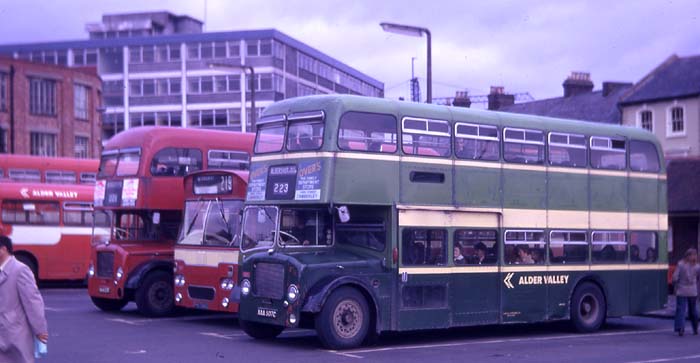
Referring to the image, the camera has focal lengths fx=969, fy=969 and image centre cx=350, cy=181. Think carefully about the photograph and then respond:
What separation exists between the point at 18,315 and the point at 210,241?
1114 cm

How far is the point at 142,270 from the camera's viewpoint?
21.2 metres

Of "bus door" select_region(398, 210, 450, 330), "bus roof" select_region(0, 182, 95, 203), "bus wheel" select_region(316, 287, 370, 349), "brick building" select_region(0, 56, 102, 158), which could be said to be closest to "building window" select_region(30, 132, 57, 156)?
"brick building" select_region(0, 56, 102, 158)

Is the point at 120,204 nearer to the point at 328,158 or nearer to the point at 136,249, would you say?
the point at 136,249

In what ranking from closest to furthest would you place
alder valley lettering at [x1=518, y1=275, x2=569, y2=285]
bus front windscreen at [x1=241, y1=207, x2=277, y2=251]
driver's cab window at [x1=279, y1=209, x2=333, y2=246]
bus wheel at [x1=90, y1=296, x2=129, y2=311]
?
1. driver's cab window at [x1=279, y1=209, x2=333, y2=246]
2. bus front windscreen at [x1=241, y1=207, x2=277, y2=251]
3. alder valley lettering at [x1=518, y1=275, x2=569, y2=285]
4. bus wheel at [x1=90, y1=296, x2=129, y2=311]

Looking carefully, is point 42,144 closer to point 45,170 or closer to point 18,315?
point 45,170

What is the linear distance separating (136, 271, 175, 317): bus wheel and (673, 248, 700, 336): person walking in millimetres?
10777

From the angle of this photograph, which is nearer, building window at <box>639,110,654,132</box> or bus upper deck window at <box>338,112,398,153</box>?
bus upper deck window at <box>338,112,398,153</box>

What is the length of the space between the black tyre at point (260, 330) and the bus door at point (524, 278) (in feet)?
14.4

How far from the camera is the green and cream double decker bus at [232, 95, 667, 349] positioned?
16.1 m

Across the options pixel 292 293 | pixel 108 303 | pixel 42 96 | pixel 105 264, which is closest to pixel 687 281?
pixel 292 293

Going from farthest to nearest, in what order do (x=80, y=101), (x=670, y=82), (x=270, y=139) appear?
1. (x=80, y=101)
2. (x=670, y=82)
3. (x=270, y=139)

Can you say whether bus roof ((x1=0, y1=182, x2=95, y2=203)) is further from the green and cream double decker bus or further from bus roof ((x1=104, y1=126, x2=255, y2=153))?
the green and cream double decker bus

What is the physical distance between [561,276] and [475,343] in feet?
9.91

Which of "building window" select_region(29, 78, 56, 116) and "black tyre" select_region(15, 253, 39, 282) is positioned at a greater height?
"building window" select_region(29, 78, 56, 116)
